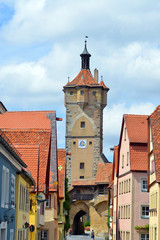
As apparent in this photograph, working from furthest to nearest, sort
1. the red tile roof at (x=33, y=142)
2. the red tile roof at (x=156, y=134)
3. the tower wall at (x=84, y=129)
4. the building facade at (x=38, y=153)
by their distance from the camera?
the tower wall at (x=84, y=129) → the red tile roof at (x=156, y=134) → the building facade at (x=38, y=153) → the red tile roof at (x=33, y=142)

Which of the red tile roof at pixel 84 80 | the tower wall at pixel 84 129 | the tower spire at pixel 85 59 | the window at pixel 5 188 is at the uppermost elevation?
the tower spire at pixel 85 59

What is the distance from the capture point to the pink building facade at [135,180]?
41.8 m

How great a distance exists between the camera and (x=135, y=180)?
4222 centimetres

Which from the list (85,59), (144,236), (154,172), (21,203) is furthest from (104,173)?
(21,203)

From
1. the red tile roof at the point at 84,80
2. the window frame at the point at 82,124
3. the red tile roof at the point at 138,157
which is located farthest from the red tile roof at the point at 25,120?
the red tile roof at the point at 84,80

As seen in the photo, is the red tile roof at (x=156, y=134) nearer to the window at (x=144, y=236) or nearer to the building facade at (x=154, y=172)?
the building facade at (x=154, y=172)

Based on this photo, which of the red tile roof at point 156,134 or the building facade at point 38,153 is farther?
the red tile roof at point 156,134

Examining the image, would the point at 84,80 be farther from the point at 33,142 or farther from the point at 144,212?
the point at 33,142

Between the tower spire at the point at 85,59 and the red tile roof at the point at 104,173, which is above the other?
the tower spire at the point at 85,59

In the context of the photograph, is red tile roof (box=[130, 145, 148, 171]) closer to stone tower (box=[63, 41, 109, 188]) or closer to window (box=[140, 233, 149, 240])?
window (box=[140, 233, 149, 240])

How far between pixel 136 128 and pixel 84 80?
62603 mm

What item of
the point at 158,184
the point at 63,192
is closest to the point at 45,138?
the point at 158,184

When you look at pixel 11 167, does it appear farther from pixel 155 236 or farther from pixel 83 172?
pixel 83 172

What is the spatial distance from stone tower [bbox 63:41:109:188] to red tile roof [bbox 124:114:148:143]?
53.7 metres
